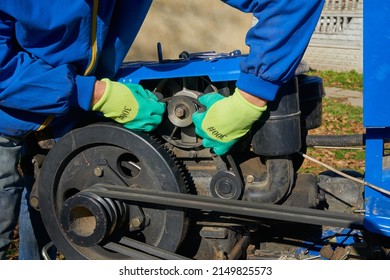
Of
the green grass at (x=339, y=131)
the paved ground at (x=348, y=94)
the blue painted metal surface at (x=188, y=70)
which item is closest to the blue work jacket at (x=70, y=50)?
the blue painted metal surface at (x=188, y=70)

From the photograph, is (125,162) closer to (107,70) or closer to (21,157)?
(107,70)

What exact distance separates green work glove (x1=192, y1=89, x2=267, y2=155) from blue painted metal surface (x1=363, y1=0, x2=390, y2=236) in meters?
0.41

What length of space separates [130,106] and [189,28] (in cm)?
641

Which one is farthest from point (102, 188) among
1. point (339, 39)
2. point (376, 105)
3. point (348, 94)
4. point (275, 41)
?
point (339, 39)

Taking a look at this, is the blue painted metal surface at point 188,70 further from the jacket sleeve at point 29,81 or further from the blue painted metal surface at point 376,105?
the blue painted metal surface at point 376,105

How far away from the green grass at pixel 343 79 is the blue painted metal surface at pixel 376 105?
7.27 meters

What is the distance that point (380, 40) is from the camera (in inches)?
89.0

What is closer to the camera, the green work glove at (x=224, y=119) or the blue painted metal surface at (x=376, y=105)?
the blue painted metal surface at (x=376, y=105)

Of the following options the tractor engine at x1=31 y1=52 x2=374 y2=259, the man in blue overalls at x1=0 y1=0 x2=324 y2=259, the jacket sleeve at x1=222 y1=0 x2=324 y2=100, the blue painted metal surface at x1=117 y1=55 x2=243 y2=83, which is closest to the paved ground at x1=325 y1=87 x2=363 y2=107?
the tractor engine at x1=31 y1=52 x2=374 y2=259

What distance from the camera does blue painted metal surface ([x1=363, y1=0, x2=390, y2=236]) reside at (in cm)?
225

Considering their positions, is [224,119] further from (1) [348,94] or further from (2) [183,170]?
(1) [348,94]

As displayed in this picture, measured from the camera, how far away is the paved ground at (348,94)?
858 centimetres

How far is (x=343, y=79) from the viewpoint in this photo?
10312mm

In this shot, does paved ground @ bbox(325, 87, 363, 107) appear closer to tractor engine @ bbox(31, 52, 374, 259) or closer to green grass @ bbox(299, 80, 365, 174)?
green grass @ bbox(299, 80, 365, 174)
